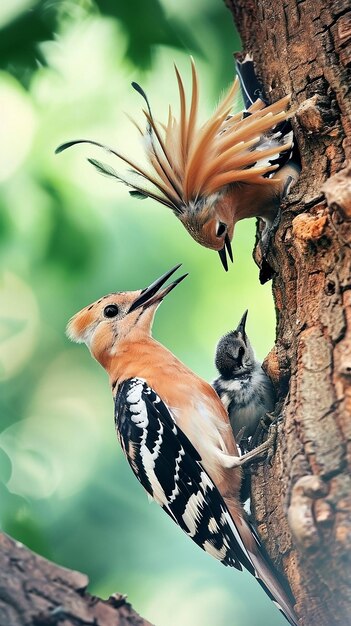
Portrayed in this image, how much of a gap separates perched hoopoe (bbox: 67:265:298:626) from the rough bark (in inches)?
21.0

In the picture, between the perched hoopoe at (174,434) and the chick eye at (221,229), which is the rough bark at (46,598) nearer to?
the perched hoopoe at (174,434)

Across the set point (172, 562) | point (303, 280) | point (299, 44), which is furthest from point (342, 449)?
point (172, 562)

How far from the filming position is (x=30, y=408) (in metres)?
3.40

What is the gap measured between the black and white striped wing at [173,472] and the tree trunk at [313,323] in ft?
0.56

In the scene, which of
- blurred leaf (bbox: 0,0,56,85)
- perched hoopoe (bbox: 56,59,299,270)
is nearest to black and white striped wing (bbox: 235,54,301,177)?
perched hoopoe (bbox: 56,59,299,270)

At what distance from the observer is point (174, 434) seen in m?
2.34

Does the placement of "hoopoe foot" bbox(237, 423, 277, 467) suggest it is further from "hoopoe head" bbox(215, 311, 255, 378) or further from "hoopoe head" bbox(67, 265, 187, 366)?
"hoopoe head" bbox(67, 265, 187, 366)

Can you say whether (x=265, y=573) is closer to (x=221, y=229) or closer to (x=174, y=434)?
(x=174, y=434)

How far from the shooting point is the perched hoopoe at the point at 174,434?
219cm

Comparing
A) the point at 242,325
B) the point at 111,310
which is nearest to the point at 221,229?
the point at 242,325

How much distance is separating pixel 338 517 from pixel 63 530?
6.32 ft

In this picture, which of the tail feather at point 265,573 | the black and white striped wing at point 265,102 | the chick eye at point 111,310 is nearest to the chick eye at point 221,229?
the black and white striped wing at point 265,102

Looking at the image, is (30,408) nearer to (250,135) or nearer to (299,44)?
(250,135)

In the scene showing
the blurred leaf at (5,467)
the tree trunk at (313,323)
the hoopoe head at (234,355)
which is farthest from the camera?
the blurred leaf at (5,467)
